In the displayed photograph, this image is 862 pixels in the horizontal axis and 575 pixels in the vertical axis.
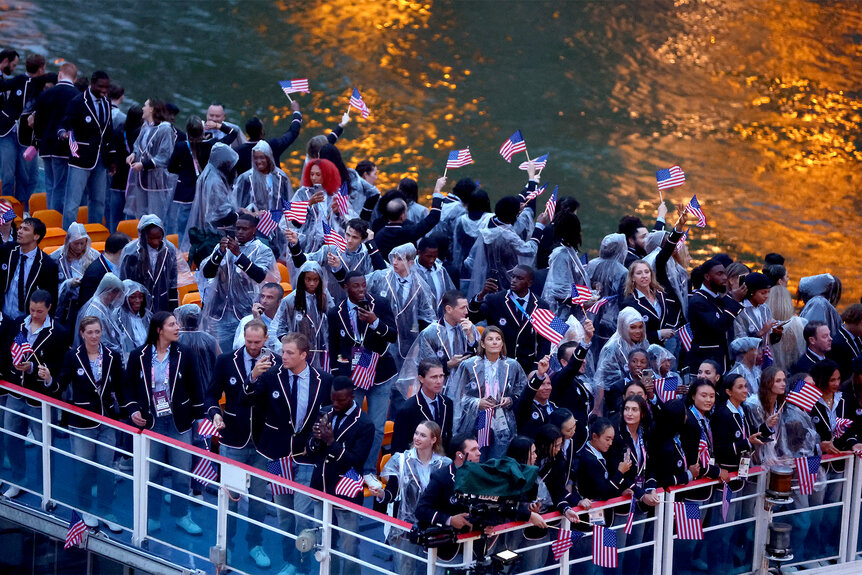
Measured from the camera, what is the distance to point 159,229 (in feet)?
37.1

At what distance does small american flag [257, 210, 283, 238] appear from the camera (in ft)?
39.2

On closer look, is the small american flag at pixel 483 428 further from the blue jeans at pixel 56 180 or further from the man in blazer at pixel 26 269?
the blue jeans at pixel 56 180

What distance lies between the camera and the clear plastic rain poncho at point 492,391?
990cm

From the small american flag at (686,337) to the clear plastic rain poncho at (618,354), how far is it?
0.99 metres

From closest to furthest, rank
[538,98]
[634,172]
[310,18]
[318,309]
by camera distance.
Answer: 1. [318,309]
2. [634,172]
3. [538,98]
4. [310,18]

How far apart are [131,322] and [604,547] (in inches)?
161

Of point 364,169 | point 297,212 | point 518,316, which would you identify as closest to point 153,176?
point 364,169

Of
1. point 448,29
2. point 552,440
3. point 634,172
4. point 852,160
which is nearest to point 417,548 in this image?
point 552,440

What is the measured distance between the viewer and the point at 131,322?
10.5m

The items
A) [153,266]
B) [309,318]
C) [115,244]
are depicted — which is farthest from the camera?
[153,266]

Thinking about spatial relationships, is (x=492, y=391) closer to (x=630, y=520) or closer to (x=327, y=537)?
(x=630, y=520)

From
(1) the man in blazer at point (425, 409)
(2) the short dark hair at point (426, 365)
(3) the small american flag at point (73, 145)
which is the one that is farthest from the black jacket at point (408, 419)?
(3) the small american flag at point (73, 145)

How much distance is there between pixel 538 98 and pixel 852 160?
18.9 feet

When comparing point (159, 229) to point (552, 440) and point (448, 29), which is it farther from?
point (448, 29)
